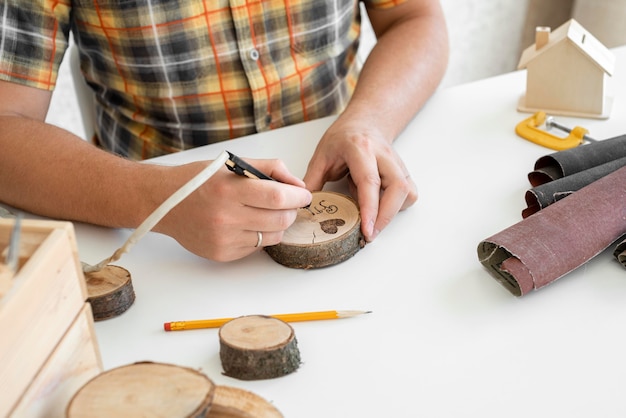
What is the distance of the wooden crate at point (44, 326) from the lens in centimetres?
56

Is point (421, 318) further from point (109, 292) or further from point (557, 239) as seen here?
point (109, 292)

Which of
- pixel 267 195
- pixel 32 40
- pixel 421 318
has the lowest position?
pixel 421 318

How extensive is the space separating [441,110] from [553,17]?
1872 millimetres

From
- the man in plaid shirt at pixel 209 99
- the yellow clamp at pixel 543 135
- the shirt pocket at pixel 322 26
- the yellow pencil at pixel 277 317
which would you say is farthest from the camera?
the shirt pocket at pixel 322 26

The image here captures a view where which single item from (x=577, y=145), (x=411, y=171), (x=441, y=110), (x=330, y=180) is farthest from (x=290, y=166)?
(x=577, y=145)

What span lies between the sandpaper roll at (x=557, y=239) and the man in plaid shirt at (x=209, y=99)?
0.17 metres

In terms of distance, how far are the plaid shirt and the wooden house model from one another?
0.34m

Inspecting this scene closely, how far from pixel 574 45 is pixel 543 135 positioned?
168 mm

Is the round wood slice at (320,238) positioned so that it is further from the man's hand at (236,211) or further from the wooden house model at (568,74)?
the wooden house model at (568,74)

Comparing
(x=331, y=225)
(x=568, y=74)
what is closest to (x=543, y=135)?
(x=568, y=74)

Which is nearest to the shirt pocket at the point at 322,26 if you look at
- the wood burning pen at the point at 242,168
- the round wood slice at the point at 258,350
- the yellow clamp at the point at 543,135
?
the yellow clamp at the point at 543,135

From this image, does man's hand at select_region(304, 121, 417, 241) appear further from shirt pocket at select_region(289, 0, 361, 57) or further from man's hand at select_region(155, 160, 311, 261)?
shirt pocket at select_region(289, 0, 361, 57)

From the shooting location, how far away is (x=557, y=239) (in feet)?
2.84

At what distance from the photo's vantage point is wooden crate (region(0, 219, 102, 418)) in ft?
1.82
